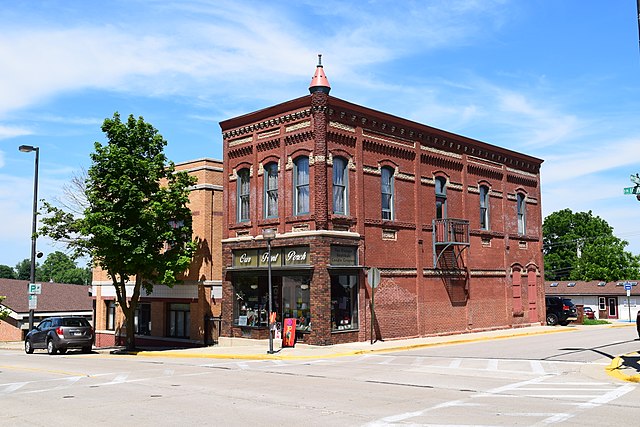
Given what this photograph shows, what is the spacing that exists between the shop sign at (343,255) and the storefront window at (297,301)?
4.43ft

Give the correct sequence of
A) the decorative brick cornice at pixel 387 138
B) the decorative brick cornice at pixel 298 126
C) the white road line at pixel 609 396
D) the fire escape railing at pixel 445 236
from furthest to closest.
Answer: the fire escape railing at pixel 445 236 → the decorative brick cornice at pixel 387 138 → the decorative brick cornice at pixel 298 126 → the white road line at pixel 609 396

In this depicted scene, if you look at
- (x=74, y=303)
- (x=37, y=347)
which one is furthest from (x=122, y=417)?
(x=74, y=303)

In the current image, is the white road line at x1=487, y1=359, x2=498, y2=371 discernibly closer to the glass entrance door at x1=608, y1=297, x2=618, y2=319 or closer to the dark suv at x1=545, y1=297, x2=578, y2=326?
the dark suv at x1=545, y1=297, x2=578, y2=326

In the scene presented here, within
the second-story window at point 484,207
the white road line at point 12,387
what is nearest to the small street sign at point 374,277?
the second-story window at point 484,207

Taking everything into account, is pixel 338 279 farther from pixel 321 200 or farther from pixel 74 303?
pixel 74 303

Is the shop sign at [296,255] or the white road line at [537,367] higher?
the shop sign at [296,255]

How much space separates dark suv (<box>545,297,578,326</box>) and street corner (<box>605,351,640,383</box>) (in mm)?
18701

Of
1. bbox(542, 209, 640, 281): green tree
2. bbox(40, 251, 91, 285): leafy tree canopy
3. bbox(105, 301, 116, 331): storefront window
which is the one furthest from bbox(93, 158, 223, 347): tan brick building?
bbox(40, 251, 91, 285): leafy tree canopy

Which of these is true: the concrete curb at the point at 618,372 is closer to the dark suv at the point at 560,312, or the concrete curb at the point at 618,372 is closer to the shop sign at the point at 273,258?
the shop sign at the point at 273,258

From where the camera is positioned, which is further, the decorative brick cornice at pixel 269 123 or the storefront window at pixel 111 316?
the storefront window at pixel 111 316

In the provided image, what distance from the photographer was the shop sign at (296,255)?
A: 2509 centimetres

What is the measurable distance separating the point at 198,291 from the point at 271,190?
20.9ft

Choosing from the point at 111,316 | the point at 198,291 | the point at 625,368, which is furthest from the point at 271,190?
the point at 625,368

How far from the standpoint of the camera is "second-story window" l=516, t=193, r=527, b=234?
121 feet
